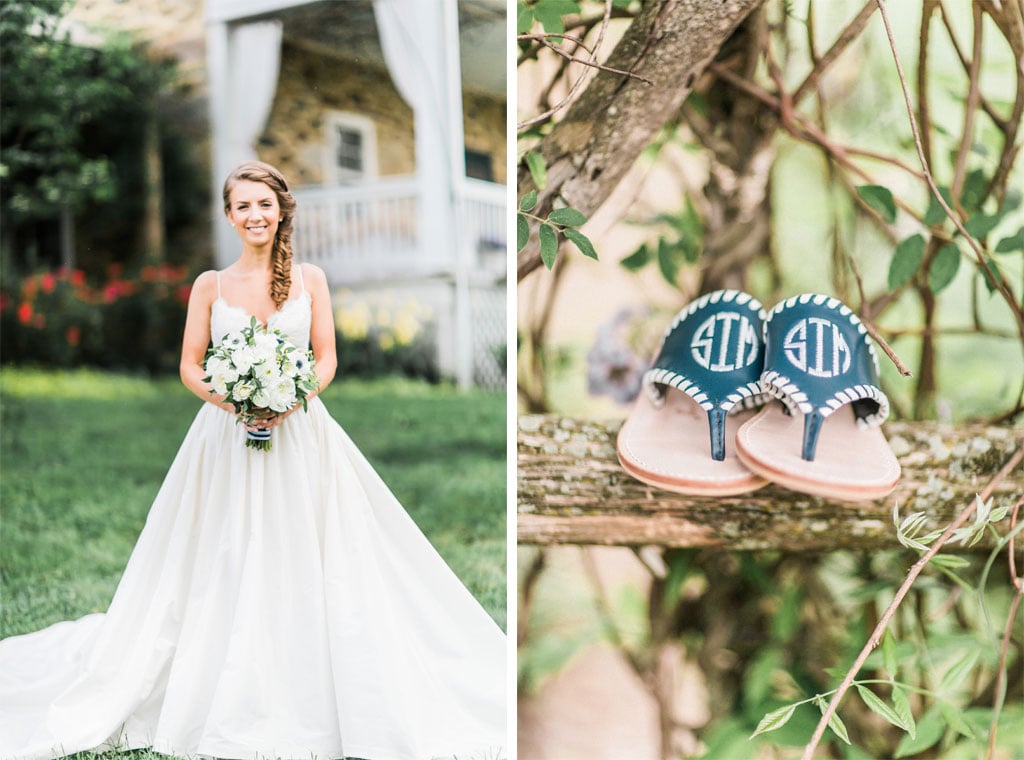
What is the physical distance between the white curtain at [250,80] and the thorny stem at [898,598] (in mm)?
3319

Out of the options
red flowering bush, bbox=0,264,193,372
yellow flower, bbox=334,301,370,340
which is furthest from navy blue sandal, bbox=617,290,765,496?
red flowering bush, bbox=0,264,193,372

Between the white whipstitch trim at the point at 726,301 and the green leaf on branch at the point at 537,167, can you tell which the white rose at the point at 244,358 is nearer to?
the green leaf on branch at the point at 537,167

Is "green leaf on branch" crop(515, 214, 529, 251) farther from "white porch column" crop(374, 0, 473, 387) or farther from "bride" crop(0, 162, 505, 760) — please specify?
"white porch column" crop(374, 0, 473, 387)

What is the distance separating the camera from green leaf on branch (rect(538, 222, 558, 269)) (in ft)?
5.72

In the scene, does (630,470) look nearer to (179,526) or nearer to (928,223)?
(928,223)

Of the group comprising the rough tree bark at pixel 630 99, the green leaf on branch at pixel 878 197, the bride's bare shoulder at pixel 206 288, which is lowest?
the bride's bare shoulder at pixel 206 288

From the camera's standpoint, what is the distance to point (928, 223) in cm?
202

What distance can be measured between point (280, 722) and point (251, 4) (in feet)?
10.5

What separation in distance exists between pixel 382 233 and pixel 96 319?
153 centimetres

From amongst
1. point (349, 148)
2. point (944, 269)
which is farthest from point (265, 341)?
point (349, 148)

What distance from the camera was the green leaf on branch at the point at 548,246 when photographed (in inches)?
68.6

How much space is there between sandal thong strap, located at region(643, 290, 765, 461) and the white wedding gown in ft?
2.42

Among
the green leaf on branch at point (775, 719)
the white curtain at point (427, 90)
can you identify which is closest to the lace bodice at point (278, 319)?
the green leaf on branch at point (775, 719)

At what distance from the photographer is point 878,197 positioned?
1.96m
